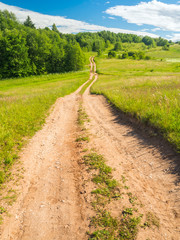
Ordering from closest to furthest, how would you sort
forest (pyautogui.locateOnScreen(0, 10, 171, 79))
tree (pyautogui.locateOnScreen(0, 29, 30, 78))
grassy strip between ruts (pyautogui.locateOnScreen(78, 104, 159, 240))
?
grassy strip between ruts (pyautogui.locateOnScreen(78, 104, 159, 240))
tree (pyautogui.locateOnScreen(0, 29, 30, 78))
forest (pyautogui.locateOnScreen(0, 10, 171, 79))

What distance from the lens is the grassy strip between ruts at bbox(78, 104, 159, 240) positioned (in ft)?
11.5

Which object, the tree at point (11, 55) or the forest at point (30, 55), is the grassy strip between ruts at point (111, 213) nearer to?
the tree at point (11, 55)

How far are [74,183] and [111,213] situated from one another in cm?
164

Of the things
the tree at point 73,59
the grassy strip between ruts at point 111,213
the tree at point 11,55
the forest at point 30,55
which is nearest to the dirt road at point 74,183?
the grassy strip between ruts at point 111,213

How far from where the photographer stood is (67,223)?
382 centimetres

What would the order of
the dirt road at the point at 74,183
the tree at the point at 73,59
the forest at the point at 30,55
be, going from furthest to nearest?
1. the tree at the point at 73,59
2. the forest at the point at 30,55
3. the dirt road at the point at 74,183

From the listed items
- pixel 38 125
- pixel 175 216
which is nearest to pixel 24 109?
pixel 38 125

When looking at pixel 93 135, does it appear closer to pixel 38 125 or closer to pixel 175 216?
pixel 38 125

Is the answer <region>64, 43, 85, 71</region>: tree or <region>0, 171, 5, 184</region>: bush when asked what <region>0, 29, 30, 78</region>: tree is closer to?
<region>64, 43, 85, 71</region>: tree

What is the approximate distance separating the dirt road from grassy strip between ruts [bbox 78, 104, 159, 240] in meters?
0.19

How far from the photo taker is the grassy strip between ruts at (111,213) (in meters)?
3.52

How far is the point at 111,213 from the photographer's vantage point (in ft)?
13.2

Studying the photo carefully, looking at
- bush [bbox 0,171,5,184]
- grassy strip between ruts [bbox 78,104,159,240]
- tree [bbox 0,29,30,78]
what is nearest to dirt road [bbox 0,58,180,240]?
grassy strip between ruts [bbox 78,104,159,240]

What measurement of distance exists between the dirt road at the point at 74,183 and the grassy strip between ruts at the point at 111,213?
0.64 ft
